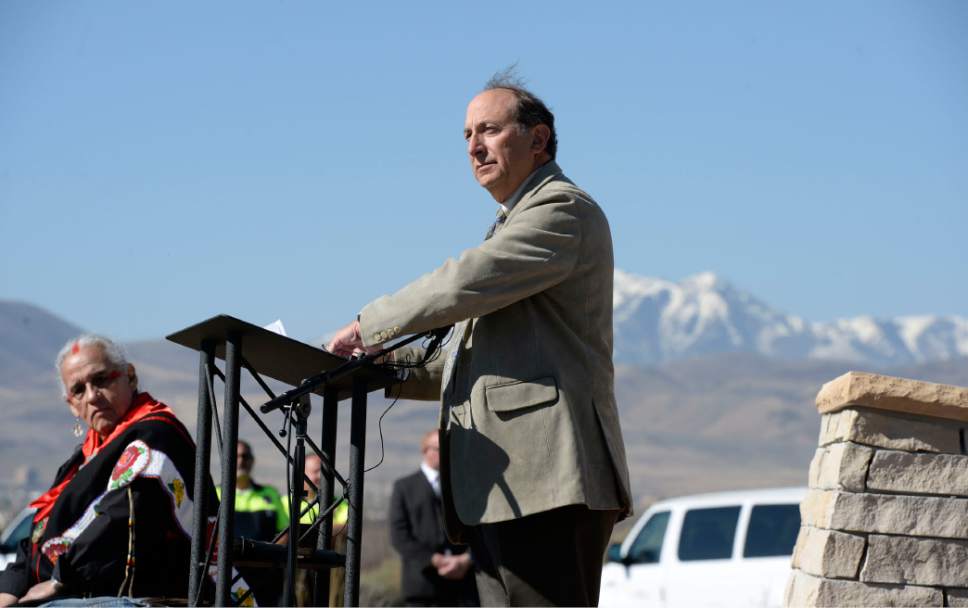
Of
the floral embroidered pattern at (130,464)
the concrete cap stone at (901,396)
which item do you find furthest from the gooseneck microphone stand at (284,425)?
the concrete cap stone at (901,396)

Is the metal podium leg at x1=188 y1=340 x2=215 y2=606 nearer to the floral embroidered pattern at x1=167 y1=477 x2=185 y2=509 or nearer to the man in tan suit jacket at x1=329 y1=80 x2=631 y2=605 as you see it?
the man in tan suit jacket at x1=329 y1=80 x2=631 y2=605

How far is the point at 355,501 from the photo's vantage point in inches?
178

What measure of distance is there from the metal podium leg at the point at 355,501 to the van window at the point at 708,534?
9.32 metres

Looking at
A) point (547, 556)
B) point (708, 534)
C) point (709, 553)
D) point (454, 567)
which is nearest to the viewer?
point (547, 556)

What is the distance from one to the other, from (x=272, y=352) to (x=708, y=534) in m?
9.91

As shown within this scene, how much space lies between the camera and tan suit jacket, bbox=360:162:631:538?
4.23m

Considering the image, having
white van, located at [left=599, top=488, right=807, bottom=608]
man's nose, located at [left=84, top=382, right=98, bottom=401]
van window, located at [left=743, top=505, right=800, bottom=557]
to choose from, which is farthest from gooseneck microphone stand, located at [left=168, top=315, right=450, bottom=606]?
van window, located at [left=743, top=505, right=800, bottom=557]

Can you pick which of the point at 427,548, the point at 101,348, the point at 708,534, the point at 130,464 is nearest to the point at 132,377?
the point at 101,348

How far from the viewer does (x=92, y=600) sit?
191 inches

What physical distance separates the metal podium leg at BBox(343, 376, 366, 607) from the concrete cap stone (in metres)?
1.77

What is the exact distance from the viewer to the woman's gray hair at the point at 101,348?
565 centimetres

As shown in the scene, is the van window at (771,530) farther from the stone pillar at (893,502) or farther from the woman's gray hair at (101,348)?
the woman's gray hair at (101,348)

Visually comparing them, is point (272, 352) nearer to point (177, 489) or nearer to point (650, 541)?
point (177, 489)

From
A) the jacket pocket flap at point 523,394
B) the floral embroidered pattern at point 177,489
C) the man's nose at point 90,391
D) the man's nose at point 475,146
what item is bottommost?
the floral embroidered pattern at point 177,489
